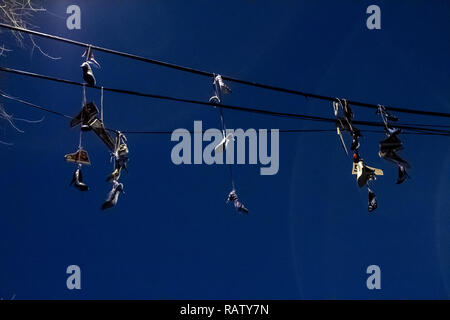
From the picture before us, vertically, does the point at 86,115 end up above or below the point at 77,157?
above

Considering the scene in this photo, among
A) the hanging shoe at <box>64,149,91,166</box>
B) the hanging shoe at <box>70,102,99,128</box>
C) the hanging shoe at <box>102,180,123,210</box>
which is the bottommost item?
the hanging shoe at <box>102,180,123,210</box>

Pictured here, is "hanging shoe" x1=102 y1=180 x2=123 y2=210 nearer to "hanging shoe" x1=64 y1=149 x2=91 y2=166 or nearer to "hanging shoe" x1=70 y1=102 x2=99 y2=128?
"hanging shoe" x1=64 y1=149 x2=91 y2=166

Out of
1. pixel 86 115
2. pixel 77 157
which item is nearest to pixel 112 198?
pixel 77 157

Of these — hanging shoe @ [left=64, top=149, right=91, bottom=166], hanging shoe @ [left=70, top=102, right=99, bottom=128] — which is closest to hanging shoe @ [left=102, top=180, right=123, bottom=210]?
hanging shoe @ [left=64, top=149, right=91, bottom=166]

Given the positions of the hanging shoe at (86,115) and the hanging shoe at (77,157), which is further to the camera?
the hanging shoe at (77,157)

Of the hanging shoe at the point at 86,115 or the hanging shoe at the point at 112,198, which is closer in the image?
the hanging shoe at the point at 86,115

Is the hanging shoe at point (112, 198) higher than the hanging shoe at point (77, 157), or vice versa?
the hanging shoe at point (77, 157)

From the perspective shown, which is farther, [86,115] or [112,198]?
[112,198]

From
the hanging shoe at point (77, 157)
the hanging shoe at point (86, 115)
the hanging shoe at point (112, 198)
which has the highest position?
the hanging shoe at point (86, 115)

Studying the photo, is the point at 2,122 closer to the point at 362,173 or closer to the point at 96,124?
the point at 96,124

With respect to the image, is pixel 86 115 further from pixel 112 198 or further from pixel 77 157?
pixel 112 198

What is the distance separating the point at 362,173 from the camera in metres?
4.16

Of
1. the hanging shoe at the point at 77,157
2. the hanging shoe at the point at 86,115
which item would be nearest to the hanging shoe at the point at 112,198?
the hanging shoe at the point at 77,157

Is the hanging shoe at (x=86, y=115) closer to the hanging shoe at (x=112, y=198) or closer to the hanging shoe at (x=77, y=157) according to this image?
the hanging shoe at (x=77, y=157)
